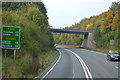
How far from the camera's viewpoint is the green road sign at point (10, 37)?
19.6 m

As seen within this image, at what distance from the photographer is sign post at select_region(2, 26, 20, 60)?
1959 centimetres

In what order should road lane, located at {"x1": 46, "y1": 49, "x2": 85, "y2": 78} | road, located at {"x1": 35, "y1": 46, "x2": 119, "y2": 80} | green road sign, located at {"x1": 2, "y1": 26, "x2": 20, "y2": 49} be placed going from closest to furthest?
road lane, located at {"x1": 46, "y1": 49, "x2": 85, "y2": 78}
road, located at {"x1": 35, "y1": 46, "x2": 119, "y2": 80}
green road sign, located at {"x1": 2, "y1": 26, "x2": 20, "y2": 49}

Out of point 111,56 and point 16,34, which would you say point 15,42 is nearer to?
point 16,34

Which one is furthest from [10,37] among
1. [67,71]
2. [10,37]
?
[67,71]

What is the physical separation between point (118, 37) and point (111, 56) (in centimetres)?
Answer: 3735

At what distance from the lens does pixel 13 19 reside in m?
29.2

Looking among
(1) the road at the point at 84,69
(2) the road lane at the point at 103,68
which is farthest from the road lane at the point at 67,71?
(2) the road lane at the point at 103,68

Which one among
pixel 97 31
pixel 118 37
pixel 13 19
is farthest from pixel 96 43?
pixel 13 19

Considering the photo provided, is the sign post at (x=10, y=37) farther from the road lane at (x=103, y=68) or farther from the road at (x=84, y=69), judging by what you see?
the road lane at (x=103, y=68)

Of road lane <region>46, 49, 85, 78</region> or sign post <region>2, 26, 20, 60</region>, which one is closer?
road lane <region>46, 49, 85, 78</region>

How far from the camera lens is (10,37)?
19828 mm

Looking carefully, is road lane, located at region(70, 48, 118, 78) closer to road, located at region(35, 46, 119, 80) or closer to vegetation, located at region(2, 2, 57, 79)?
road, located at region(35, 46, 119, 80)

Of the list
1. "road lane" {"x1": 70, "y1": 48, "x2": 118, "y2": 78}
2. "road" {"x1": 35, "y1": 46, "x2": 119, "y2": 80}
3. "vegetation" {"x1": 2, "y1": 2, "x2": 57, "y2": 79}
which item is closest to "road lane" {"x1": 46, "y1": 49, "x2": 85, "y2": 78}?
"road" {"x1": 35, "y1": 46, "x2": 119, "y2": 80}

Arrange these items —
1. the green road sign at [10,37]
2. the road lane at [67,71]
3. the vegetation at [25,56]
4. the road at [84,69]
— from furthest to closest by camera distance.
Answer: the green road sign at [10,37]
the road at [84,69]
the road lane at [67,71]
the vegetation at [25,56]
